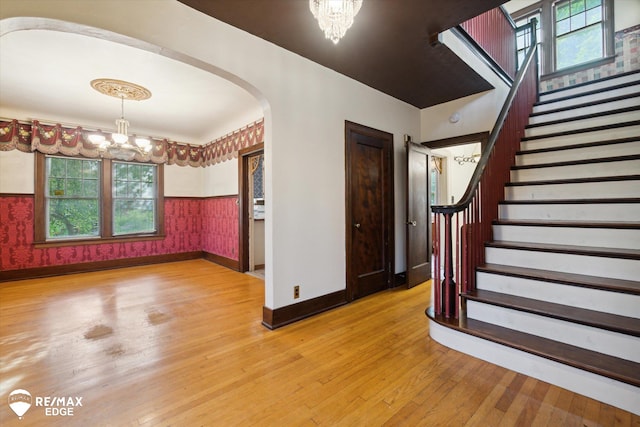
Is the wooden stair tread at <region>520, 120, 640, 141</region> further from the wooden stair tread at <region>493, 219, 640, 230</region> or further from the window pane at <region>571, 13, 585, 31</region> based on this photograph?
the window pane at <region>571, 13, 585, 31</region>

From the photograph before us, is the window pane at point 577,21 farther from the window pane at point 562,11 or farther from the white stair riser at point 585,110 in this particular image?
the white stair riser at point 585,110

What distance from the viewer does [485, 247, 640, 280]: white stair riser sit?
77.4 inches

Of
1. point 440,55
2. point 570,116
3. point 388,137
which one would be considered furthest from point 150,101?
point 570,116

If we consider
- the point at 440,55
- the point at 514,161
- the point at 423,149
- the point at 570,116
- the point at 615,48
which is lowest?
the point at 514,161

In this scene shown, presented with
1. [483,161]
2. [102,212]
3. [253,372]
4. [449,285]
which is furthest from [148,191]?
[483,161]

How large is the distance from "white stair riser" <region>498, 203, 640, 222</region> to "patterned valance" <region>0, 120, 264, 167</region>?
3.54 meters

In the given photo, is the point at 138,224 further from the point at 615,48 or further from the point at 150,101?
the point at 615,48

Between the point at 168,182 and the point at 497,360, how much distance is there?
6315mm

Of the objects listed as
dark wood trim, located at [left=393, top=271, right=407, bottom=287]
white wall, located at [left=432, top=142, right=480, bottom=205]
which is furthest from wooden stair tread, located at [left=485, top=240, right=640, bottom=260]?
white wall, located at [left=432, top=142, right=480, bottom=205]

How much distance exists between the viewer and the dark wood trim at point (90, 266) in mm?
4461

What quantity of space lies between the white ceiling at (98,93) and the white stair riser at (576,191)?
3.69 metres

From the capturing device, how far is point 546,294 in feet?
6.91

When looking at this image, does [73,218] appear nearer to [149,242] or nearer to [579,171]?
[149,242]

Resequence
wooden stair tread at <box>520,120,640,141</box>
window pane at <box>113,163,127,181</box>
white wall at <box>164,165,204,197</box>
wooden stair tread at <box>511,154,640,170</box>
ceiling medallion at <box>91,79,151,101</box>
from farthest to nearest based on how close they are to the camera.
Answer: white wall at <box>164,165,204,197</box> → window pane at <box>113,163,127,181</box> → ceiling medallion at <box>91,79,151,101</box> → wooden stair tread at <box>520,120,640,141</box> → wooden stair tread at <box>511,154,640,170</box>
